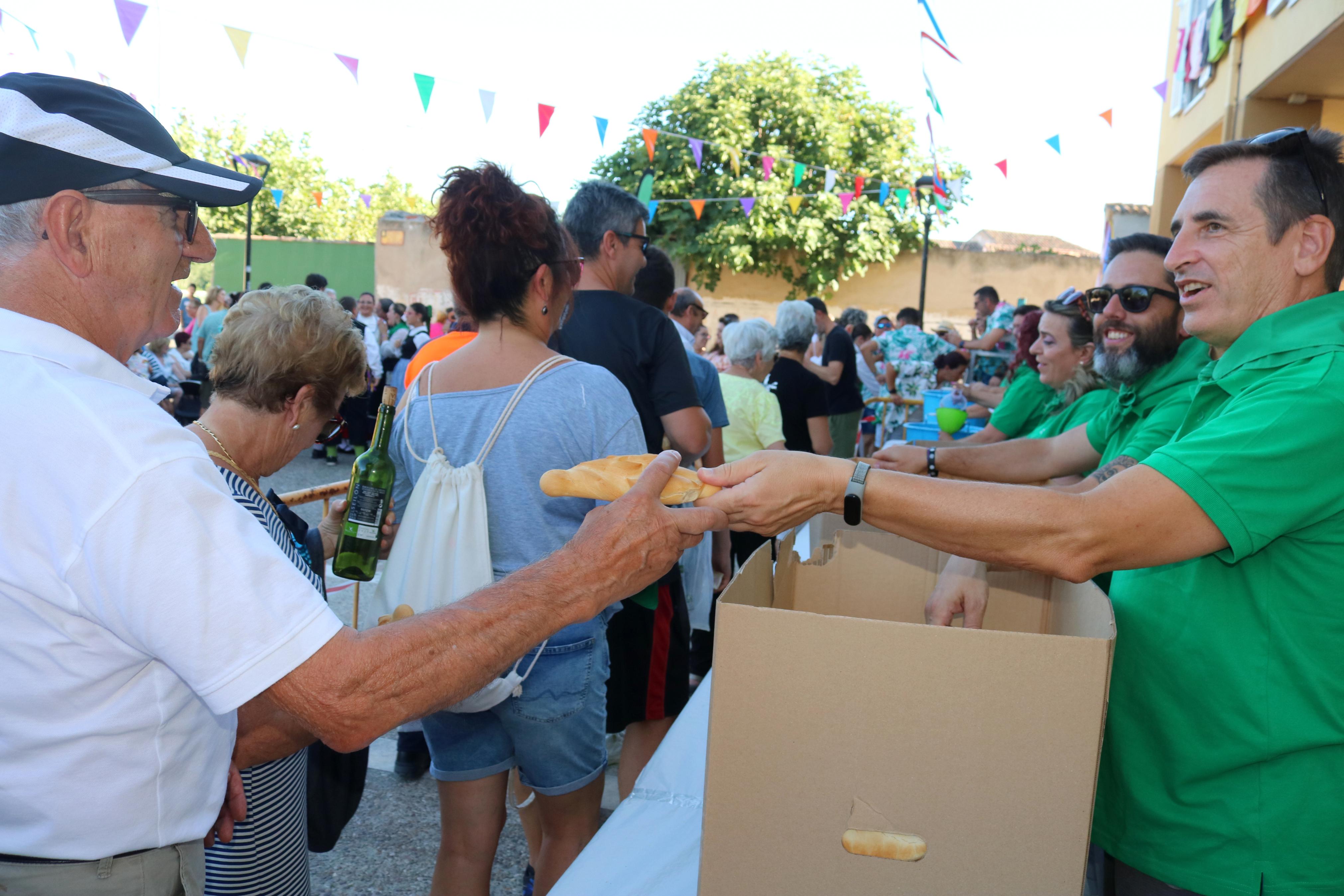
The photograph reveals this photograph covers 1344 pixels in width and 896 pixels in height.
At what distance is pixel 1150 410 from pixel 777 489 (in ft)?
4.24

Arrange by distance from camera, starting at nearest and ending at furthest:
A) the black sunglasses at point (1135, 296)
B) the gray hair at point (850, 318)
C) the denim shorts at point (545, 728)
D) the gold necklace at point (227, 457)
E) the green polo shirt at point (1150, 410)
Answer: the gold necklace at point (227, 457) < the green polo shirt at point (1150, 410) < the denim shorts at point (545, 728) < the black sunglasses at point (1135, 296) < the gray hair at point (850, 318)

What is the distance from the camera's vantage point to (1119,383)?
8.14ft

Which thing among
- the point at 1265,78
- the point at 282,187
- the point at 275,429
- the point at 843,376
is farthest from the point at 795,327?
the point at 282,187

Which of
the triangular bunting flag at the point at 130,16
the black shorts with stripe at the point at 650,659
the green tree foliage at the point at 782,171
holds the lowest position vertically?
the black shorts with stripe at the point at 650,659

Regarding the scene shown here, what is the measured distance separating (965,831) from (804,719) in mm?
244

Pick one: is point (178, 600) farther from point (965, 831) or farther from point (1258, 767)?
point (1258, 767)

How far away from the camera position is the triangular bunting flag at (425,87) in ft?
28.1

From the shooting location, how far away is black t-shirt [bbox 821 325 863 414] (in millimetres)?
7715

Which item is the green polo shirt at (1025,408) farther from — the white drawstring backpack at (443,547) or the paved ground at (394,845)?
the white drawstring backpack at (443,547)

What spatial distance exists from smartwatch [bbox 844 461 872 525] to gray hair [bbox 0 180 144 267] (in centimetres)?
120

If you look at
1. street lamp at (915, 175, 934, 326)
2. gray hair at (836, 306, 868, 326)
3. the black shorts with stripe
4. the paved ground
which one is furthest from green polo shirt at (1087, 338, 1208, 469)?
street lamp at (915, 175, 934, 326)

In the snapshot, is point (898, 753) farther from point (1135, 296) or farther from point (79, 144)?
point (1135, 296)

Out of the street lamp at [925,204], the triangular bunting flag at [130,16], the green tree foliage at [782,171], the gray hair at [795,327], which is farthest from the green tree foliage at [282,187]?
the gray hair at [795,327]

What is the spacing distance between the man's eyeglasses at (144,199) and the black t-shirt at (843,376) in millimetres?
6618
